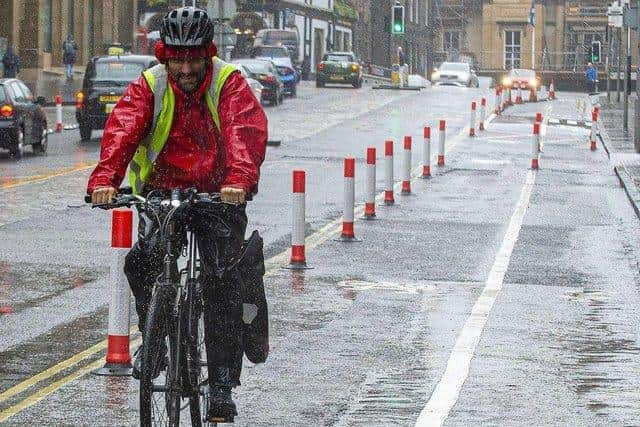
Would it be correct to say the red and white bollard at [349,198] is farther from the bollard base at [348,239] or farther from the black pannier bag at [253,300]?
the black pannier bag at [253,300]

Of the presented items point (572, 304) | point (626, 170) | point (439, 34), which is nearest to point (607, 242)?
point (572, 304)

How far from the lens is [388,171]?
827 inches

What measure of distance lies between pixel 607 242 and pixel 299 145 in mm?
16743

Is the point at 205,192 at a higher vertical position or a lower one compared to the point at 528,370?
higher

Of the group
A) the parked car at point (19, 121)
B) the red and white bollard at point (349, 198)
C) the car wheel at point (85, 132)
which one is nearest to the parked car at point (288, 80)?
the car wheel at point (85, 132)

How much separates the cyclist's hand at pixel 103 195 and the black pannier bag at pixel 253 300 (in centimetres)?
62

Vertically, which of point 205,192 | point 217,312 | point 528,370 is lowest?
point 528,370

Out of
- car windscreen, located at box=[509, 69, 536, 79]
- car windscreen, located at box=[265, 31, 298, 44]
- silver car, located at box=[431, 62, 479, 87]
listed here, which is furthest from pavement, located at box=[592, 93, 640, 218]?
car windscreen, located at box=[265, 31, 298, 44]

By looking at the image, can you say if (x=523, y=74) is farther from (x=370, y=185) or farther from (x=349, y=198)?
(x=349, y=198)

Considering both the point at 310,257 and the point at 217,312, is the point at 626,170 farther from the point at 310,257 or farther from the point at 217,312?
the point at 217,312

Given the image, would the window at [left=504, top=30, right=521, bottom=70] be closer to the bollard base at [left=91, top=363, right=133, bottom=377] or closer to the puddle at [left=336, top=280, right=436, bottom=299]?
the puddle at [left=336, top=280, right=436, bottom=299]

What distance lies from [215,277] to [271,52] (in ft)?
196

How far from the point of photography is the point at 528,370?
955cm

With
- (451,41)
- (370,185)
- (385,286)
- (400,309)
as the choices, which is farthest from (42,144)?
(451,41)
